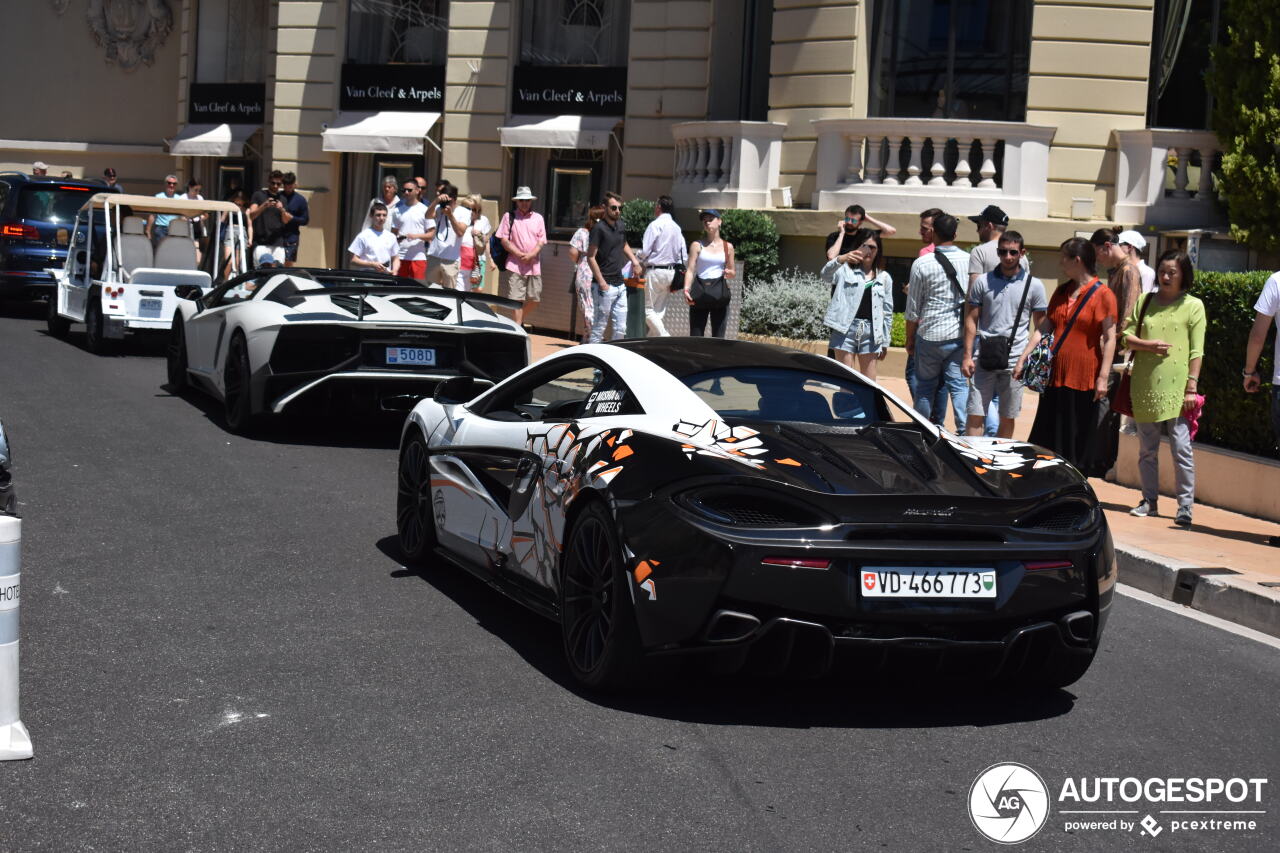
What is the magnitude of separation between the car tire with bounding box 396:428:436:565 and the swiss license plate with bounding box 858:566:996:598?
9.44 feet

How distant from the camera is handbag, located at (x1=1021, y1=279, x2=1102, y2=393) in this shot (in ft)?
34.8

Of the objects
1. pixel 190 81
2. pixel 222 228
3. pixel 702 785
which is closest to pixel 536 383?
pixel 702 785

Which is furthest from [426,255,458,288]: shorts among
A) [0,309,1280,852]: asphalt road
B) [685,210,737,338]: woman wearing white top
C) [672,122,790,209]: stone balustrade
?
[0,309,1280,852]: asphalt road

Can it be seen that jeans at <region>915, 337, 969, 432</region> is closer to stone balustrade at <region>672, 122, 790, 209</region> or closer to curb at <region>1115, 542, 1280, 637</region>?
curb at <region>1115, 542, 1280, 637</region>

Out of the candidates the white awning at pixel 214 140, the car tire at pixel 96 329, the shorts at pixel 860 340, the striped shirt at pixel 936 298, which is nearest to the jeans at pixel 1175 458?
the striped shirt at pixel 936 298

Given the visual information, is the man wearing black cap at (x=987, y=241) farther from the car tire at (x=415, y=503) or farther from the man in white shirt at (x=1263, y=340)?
the car tire at (x=415, y=503)

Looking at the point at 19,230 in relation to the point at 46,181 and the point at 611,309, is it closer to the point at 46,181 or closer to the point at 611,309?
the point at 46,181

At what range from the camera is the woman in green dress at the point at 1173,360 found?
10281 millimetres

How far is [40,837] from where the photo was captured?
14.5 feet

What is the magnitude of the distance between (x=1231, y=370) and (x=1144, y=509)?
5.70ft

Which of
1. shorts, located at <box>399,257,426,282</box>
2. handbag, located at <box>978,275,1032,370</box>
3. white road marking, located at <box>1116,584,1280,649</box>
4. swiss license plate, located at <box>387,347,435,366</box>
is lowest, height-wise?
white road marking, located at <box>1116,584,1280,649</box>

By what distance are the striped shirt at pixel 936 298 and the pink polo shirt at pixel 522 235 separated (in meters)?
7.94

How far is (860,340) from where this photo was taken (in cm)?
1340

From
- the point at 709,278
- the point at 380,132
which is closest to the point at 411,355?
the point at 709,278
